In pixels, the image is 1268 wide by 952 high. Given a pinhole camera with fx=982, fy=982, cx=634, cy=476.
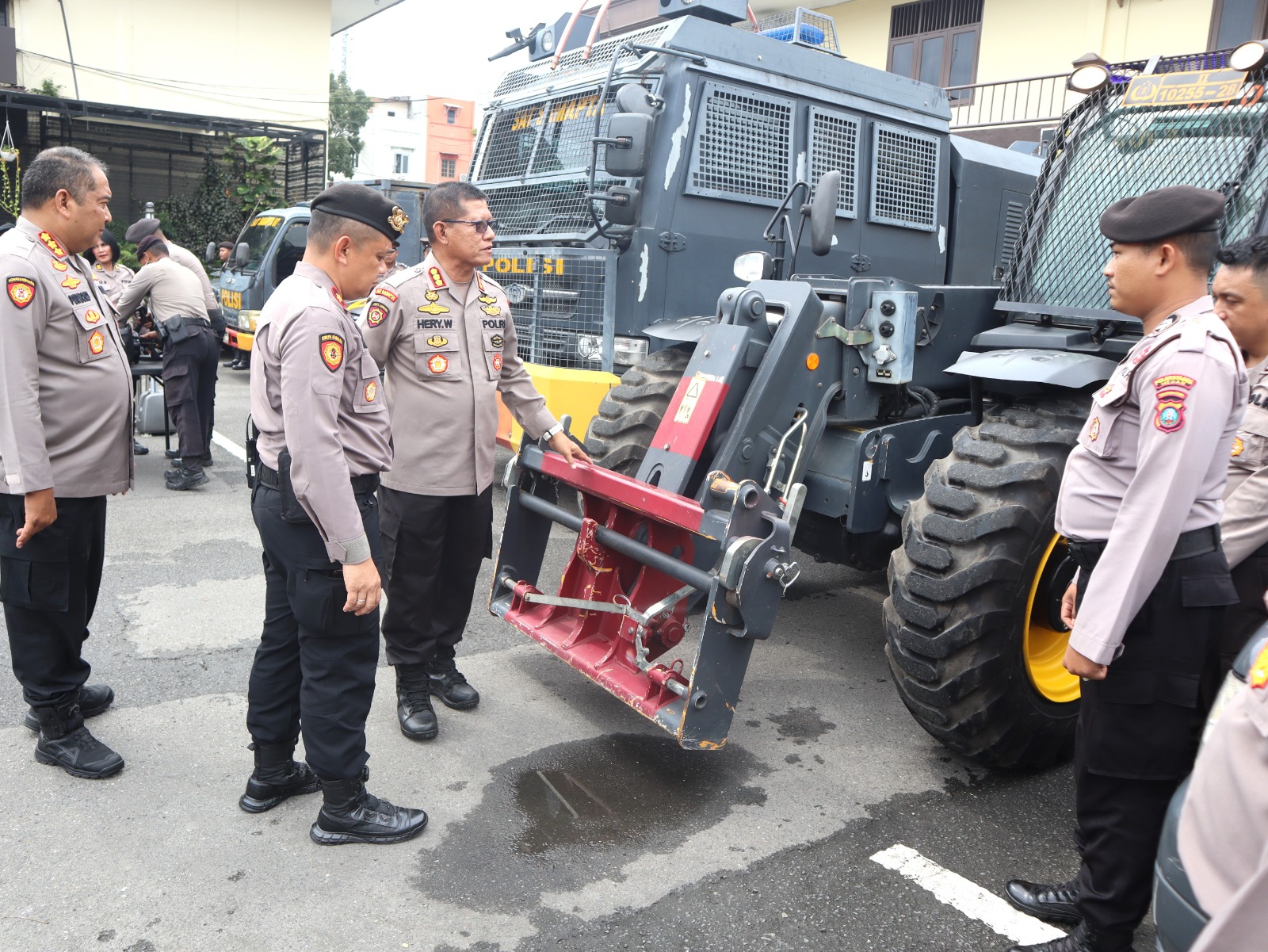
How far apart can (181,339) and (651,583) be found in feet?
15.8

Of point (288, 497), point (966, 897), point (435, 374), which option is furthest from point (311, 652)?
point (966, 897)

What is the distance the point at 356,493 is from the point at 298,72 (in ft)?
71.1

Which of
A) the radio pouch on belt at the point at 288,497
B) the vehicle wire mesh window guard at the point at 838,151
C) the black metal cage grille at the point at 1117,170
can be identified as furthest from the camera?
the vehicle wire mesh window guard at the point at 838,151

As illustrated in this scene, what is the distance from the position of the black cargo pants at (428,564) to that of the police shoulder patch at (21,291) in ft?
4.22

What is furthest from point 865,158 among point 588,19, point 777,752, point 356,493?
point 356,493

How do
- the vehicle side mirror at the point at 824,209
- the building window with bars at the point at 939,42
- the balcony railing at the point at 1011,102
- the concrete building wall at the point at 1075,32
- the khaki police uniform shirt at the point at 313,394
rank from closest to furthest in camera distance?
the khaki police uniform shirt at the point at 313,394 < the vehicle side mirror at the point at 824,209 < the concrete building wall at the point at 1075,32 < the balcony railing at the point at 1011,102 < the building window with bars at the point at 939,42

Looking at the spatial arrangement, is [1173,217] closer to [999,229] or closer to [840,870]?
[840,870]

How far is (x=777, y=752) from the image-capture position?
3795 mm

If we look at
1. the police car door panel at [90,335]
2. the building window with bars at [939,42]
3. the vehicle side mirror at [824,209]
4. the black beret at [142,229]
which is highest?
the building window with bars at [939,42]

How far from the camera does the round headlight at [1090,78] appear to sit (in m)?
4.22

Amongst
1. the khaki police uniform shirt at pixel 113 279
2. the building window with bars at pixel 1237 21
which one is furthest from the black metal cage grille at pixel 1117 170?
the building window with bars at pixel 1237 21

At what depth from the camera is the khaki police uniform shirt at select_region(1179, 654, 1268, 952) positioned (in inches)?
52.4

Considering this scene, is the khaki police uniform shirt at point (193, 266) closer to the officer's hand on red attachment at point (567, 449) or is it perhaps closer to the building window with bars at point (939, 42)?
the officer's hand on red attachment at point (567, 449)

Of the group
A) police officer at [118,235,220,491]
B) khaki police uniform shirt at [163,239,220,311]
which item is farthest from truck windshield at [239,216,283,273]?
police officer at [118,235,220,491]
